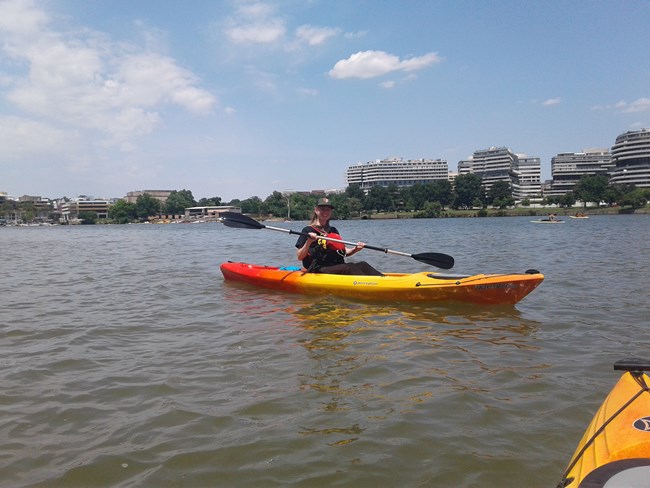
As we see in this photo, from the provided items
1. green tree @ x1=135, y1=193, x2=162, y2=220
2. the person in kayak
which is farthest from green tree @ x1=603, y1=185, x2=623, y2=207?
green tree @ x1=135, y1=193, x2=162, y2=220

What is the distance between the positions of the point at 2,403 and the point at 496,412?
12.9 feet

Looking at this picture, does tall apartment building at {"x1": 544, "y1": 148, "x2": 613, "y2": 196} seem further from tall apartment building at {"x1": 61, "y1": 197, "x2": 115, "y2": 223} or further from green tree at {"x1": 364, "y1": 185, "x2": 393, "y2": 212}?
tall apartment building at {"x1": 61, "y1": 197, "x2": 115, "y2": 223}

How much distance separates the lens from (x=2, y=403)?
147 inches

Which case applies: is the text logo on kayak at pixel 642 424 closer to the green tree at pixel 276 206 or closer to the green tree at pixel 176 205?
the green tree at pixel 276 206

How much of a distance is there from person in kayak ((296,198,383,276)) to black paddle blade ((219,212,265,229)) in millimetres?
1350

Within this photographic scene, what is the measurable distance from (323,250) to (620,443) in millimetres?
6639

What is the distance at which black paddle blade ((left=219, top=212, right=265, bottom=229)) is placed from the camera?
31.2 feet

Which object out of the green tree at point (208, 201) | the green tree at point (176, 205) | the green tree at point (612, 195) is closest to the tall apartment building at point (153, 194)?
the green tree at point (208, 201)

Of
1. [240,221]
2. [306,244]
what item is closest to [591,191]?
[240,221]

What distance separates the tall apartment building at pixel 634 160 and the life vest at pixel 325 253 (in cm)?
12370

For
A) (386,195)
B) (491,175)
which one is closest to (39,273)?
(386,195)

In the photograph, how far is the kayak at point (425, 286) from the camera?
6.71 meters

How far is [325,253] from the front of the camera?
8.45 meters

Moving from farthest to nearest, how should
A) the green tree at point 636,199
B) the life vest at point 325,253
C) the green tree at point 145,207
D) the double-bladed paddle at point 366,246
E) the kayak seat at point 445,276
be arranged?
the green tree at point 145,207 → the green tree at point 636,199 → the life vest at point 325,253 → the double-bladed paddle at point 366,246 → the kayak seat at point 445,276
